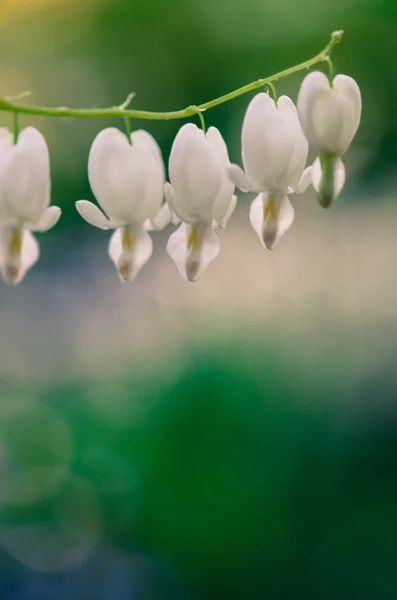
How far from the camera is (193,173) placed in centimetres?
78

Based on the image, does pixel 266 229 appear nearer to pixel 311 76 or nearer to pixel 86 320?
pixel 311 76

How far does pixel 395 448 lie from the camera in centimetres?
305

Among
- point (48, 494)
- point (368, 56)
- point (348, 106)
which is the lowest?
point (48, 494)

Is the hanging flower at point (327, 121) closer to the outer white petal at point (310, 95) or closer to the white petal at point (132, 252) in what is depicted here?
the outer white petal at point (310, 95)

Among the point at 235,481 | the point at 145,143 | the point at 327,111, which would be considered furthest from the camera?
the point at 235,481

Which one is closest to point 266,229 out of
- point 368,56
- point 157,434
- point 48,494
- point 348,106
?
point 348,106

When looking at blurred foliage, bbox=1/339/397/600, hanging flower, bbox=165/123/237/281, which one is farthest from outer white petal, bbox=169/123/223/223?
blurred foliage, bbox=1/339/397/600

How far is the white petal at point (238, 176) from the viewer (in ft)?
2.49

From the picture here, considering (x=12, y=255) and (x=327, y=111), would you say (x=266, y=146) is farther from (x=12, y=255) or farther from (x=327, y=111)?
(x=12, y=255)

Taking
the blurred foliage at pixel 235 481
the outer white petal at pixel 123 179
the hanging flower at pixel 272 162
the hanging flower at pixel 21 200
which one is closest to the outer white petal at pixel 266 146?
the hanging flower at pixel 272 162

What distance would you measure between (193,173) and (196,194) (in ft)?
0.08

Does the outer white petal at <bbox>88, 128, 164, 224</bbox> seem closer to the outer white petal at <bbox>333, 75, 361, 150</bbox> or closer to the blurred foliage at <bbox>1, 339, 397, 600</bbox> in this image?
the outer white petal at <bbox>333, 75, 361, 150</bbox>

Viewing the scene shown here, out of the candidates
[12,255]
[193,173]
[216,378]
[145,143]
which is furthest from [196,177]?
[216,378]

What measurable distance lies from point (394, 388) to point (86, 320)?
1481mm
